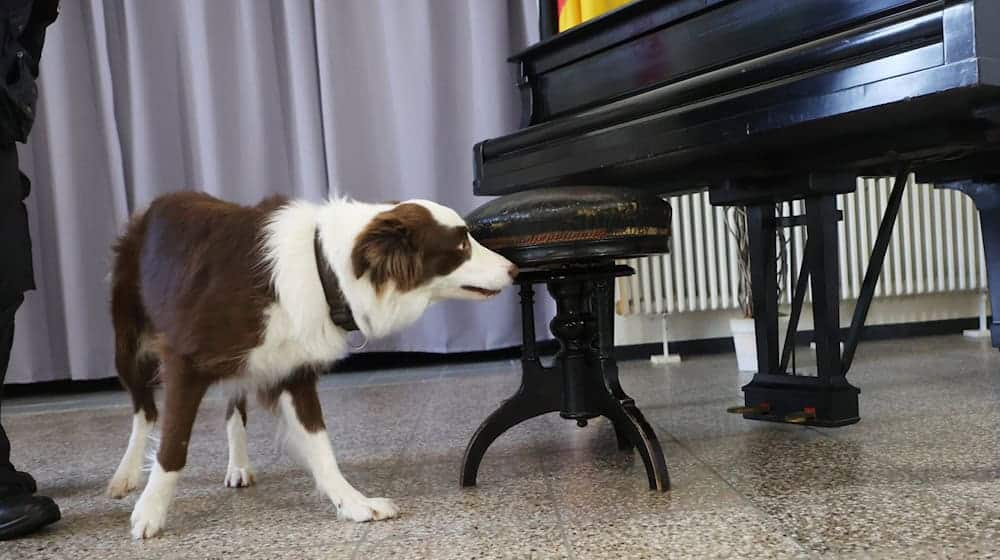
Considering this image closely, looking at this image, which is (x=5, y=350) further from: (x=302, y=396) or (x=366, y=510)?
(x=366, y=510)

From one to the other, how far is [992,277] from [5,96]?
245 cm

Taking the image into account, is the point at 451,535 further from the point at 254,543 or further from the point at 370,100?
the point at 370,100

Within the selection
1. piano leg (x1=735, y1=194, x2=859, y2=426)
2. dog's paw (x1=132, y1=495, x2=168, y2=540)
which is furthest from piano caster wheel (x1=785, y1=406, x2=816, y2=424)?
dog's paw (x1=132, y1=495, x2=168, y2=540)

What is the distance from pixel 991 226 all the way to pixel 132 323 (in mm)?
2248

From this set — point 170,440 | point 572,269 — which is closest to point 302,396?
point 170,440

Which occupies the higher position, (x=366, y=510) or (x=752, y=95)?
(x=752, y=95)

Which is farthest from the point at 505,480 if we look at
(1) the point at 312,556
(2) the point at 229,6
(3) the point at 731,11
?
(2) the point at 229,6

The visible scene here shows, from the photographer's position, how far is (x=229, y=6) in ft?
12.6

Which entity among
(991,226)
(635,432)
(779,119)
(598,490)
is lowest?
(598,490)

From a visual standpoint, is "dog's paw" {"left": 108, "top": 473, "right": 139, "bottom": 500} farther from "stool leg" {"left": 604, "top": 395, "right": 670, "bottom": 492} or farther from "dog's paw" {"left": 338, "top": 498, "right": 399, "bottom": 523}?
"stool leg" {"left": 604, "top": 395, "right": 670, "bottom": 492}

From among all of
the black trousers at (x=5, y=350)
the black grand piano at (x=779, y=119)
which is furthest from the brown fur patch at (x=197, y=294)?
the black grand piano at (x=779, y=119)

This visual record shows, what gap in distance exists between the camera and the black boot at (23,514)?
1.48 m

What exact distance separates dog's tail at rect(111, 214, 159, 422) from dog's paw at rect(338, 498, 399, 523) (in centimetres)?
61

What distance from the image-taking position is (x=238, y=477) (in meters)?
1.84
